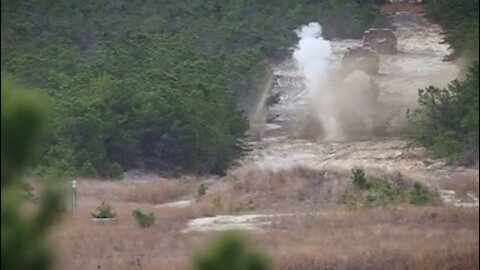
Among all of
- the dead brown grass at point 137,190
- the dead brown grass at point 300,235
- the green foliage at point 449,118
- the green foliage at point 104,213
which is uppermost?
the green foliage at point 449,118

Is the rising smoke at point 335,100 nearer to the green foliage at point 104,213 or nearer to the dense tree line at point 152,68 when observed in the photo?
the dense tree line at point 152,68

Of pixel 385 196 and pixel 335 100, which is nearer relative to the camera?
pixel 385 196

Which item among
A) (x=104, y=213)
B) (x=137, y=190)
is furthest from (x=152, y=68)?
(x=104, y=213)

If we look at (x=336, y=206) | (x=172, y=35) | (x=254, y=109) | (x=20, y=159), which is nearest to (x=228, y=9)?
(x=172, y=35)

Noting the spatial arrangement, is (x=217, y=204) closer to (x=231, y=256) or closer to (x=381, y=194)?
(x=381, y=194)

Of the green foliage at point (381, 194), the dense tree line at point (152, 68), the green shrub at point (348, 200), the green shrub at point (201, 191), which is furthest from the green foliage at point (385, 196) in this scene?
the dense tree line at point (152, 68)

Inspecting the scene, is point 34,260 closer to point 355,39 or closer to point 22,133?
point 22,133

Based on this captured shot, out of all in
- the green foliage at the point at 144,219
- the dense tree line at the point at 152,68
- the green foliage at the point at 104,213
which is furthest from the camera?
the dense tree line at the point at 152,68
